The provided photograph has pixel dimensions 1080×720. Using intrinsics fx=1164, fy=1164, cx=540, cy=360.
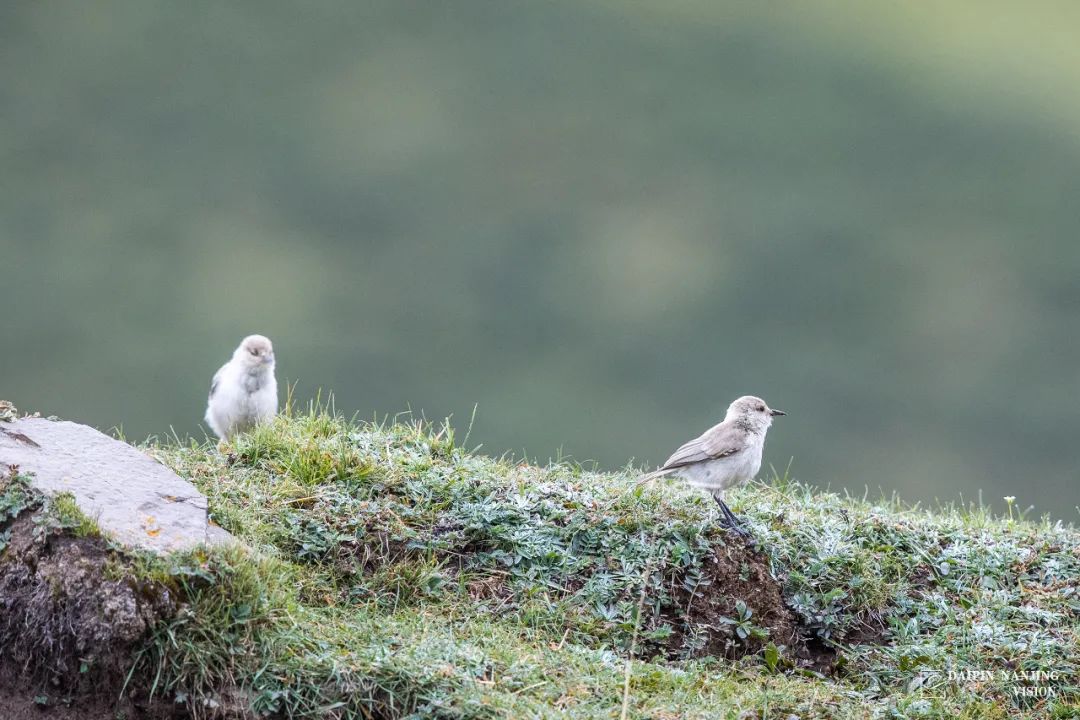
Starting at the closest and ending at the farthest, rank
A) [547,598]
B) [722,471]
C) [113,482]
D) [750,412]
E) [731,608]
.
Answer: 1. [113,482]
2. [547,598]
3. [731,608]
4. [722,471]
5. [750,412]

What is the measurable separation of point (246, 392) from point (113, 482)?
10.6ft

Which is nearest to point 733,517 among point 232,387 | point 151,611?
point 151,611

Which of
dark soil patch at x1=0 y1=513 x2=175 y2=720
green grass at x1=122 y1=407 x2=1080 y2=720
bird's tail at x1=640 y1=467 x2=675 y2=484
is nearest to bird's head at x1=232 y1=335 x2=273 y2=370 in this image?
green grass at x1=122 y1=407 x2=1080 y2=720

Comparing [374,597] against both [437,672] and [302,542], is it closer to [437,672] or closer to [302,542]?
[302,542]

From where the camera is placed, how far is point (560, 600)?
6340 millimetres

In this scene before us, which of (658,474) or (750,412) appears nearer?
(658,474)

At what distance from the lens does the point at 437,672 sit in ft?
17.1

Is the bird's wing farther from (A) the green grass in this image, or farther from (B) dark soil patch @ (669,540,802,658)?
(B) dark soil patch @ (669,540,802,658)

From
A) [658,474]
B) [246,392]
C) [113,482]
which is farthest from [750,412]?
[113,482]

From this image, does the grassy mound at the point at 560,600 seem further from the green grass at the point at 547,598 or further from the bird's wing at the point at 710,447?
the bird's wing at the point at 710,447

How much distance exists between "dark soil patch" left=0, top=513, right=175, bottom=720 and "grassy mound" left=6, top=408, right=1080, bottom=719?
8 centimetres

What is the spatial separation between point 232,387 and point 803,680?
5197 millimetres

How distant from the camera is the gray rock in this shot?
18.3ft

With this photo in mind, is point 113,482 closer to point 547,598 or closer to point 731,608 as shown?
point 547,598
